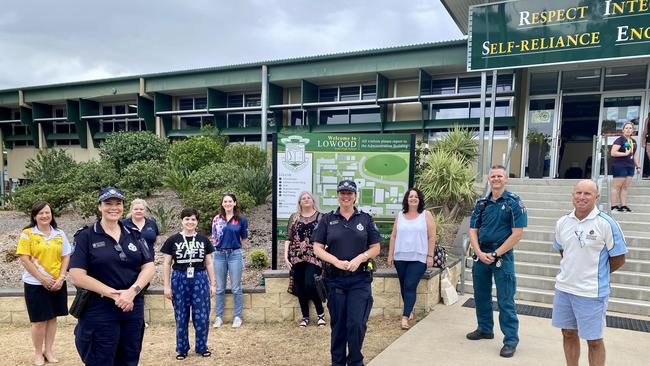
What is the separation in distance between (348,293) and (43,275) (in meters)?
3.00

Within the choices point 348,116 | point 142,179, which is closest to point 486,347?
point 142,179

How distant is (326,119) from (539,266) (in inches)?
447

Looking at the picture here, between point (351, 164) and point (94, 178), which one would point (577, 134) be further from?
point (94, 178)

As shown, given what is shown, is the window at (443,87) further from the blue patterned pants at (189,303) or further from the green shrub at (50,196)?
the blue patterned pants at (189,303)

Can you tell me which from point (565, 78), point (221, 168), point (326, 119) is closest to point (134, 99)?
point (326, 119)

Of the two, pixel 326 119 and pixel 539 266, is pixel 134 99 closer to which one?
pixel 326 119

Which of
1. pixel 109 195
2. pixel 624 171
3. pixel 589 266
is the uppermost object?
pixel 624 171

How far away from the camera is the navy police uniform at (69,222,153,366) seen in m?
2.62

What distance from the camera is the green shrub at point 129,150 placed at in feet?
42.1

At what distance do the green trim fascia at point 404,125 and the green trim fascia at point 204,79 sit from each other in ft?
18.6

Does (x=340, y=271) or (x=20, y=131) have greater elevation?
(x=20, y=131)

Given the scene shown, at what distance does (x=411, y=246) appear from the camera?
4.36m

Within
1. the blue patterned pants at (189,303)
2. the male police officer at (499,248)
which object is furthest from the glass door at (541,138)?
the blue patterned pants at (189,303)

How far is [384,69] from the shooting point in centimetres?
1372
